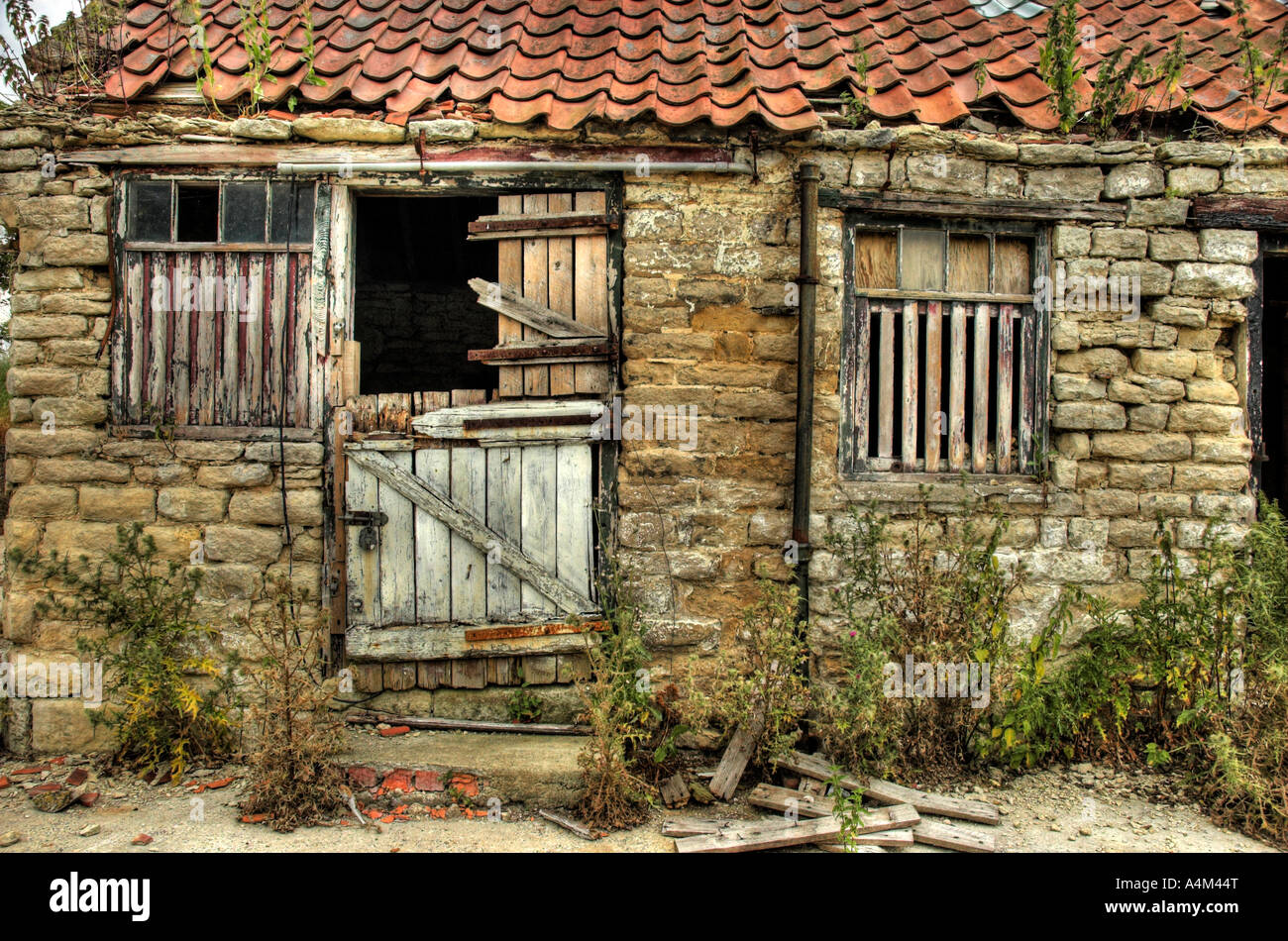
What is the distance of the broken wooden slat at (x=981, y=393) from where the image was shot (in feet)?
15.6

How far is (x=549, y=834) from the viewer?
371 cm

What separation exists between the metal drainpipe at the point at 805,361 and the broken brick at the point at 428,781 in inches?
83.5

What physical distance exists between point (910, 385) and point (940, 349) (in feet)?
0.96

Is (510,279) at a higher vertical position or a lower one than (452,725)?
higher

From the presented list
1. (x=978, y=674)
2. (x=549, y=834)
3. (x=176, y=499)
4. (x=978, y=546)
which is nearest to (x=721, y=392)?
(x=978, y=546)

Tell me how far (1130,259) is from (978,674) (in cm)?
262

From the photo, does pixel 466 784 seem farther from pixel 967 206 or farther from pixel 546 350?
pixel 967 206

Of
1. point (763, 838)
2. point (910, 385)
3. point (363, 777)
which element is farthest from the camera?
point (910, 385)

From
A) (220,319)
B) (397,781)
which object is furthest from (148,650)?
(220,319)

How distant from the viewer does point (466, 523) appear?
4.60 meters

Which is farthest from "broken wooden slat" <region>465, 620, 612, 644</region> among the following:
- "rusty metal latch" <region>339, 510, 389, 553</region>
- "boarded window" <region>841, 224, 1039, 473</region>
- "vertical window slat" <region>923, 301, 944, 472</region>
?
"vertical window slat" <region>923, 301, 944, 472</region>

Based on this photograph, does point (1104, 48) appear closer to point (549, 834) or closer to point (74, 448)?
point (549, 834)

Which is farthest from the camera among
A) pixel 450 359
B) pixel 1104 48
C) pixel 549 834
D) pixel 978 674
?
pixel 450 359

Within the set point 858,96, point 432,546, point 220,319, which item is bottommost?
point 432,546
